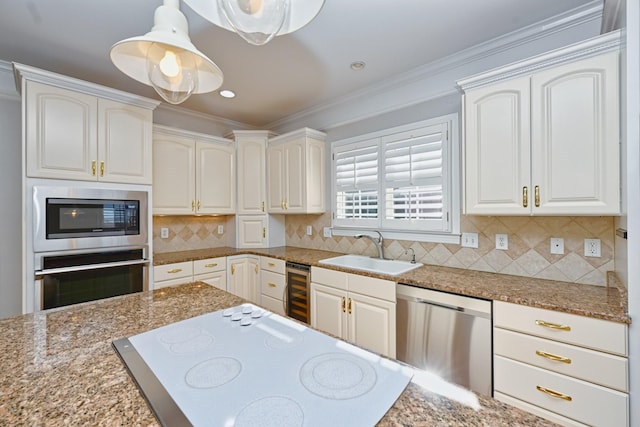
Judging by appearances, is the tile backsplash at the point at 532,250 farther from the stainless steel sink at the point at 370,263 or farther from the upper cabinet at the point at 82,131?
the upper cabinet at the point at 82,131

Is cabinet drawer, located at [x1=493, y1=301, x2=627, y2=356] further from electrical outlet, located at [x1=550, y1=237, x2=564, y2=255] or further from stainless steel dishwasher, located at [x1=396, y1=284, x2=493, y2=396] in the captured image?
electrical outlet, located at [x1=550, y1=237, x2=564, y2=255]

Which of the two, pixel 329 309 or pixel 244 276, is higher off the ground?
pixel 244 276

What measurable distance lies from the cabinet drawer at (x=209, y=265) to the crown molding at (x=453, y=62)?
74.3 inches

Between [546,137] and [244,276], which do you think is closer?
[546,137]

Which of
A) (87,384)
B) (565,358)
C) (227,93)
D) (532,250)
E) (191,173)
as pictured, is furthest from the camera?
(191,173)

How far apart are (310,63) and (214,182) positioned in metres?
1.75

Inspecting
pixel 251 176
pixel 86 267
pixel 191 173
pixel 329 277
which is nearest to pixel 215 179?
pixel 191 173

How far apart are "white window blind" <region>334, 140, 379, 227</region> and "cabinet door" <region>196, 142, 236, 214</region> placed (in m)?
1.30

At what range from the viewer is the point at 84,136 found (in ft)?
7.38

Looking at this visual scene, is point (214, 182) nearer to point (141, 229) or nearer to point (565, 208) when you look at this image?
point (141, 229)

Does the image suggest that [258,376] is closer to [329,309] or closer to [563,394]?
[563,394]

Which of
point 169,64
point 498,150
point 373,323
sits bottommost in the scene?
point 373,323

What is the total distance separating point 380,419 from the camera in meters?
0.62

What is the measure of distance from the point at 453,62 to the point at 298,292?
2.38m
